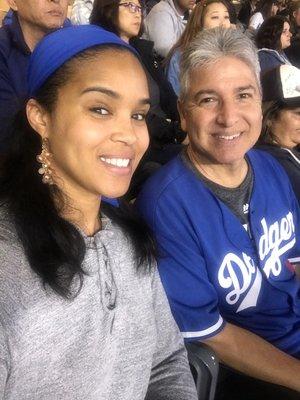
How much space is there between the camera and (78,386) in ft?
3.77

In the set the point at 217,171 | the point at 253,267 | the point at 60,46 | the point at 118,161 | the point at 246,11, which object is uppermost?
the point at 60,46

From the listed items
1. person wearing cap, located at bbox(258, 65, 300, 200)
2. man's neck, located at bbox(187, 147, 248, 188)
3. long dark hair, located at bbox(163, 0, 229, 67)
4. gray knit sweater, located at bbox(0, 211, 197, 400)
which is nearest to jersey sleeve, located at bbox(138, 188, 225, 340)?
gray knit sweater, located at bbox(0, 211, 197, 400)

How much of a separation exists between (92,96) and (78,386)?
2.27 feet

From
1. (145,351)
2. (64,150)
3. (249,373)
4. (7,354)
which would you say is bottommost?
(249,373)

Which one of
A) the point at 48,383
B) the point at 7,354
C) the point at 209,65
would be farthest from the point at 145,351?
the point at 209,65

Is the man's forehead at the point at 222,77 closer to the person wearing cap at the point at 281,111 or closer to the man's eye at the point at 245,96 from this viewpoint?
the man's eye at the point at 245,96

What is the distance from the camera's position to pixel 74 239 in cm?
125

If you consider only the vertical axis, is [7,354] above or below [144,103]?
below

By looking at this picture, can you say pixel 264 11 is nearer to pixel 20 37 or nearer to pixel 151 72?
pixel 151 72

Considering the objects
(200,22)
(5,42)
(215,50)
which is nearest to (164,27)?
(200,22)

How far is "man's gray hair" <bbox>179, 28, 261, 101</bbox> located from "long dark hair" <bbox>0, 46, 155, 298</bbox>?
0.54 m

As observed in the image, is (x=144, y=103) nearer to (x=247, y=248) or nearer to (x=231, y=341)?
(x=247, y=248)

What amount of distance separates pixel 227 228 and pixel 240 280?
0.18 metres

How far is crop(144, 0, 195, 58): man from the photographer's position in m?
4.51
